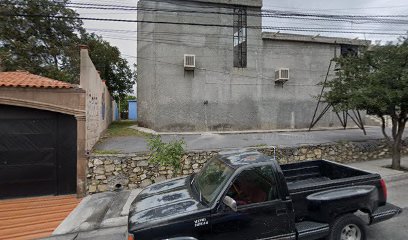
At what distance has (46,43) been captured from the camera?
79.3 ft

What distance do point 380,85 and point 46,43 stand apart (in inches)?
1064

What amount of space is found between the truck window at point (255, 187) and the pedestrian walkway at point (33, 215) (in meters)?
4.52

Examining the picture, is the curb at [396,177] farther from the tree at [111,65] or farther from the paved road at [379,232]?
the tree at [111,65]

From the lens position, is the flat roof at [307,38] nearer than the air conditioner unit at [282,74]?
No

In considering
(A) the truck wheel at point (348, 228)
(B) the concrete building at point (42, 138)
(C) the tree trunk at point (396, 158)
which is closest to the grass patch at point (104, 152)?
(B) the concrete building at point (42, 138)

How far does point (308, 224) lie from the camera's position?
403 cm

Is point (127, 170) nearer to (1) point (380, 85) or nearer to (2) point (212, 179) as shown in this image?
(2) point (212, 179)

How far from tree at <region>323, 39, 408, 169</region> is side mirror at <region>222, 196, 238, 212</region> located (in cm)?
784

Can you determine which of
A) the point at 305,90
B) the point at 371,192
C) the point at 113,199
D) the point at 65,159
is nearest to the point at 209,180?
the point at 371,192

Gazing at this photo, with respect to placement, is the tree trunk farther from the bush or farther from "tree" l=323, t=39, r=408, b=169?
the bush

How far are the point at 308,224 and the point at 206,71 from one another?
12946mm

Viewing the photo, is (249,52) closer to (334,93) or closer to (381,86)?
(334,93)

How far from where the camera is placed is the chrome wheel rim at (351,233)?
418cm

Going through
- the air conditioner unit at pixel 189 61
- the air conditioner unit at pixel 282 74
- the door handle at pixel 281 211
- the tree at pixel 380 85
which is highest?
the air conditioner unit at pixel 189 61
